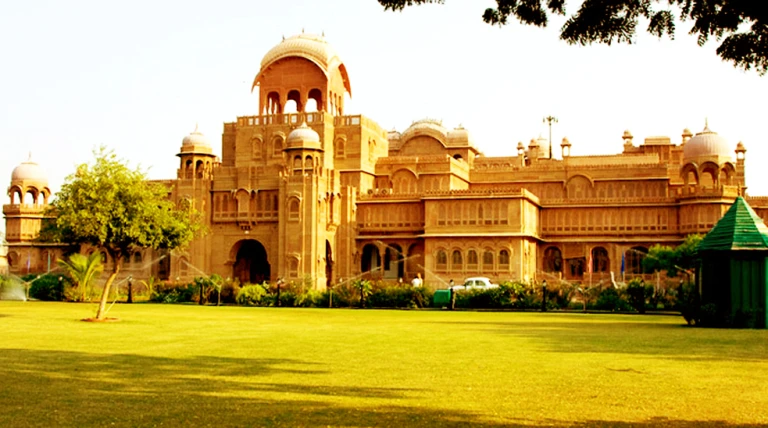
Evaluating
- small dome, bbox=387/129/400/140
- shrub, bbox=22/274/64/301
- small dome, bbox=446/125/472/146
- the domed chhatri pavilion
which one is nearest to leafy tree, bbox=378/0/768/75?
shrub, bbox=22/274/64/301

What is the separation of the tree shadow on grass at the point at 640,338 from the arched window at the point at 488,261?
85.7ft

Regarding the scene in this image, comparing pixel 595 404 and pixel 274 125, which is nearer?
pixel 595 404

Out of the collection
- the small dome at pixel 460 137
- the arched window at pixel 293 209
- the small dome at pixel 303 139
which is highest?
the small dome at pixel 460 137

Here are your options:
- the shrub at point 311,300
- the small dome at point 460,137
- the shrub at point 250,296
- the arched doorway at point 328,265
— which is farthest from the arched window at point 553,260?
the shrub at point 250,296

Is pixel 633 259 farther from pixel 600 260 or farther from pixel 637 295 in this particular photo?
pixel 637 295

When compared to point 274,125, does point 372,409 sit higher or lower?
lower

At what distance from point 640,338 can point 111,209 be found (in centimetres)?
1590

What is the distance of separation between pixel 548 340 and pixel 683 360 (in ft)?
15.1

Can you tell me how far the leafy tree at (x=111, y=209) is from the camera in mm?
27469

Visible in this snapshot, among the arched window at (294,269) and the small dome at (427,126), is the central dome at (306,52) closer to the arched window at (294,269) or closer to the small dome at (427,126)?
the small dome at (427,126)

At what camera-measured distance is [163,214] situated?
28.8m

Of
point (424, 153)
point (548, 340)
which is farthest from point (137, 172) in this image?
point (424, 153)

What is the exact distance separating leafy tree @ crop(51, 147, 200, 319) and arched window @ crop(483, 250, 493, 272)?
2796 cm

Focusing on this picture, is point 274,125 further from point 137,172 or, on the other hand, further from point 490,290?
point 137,172
